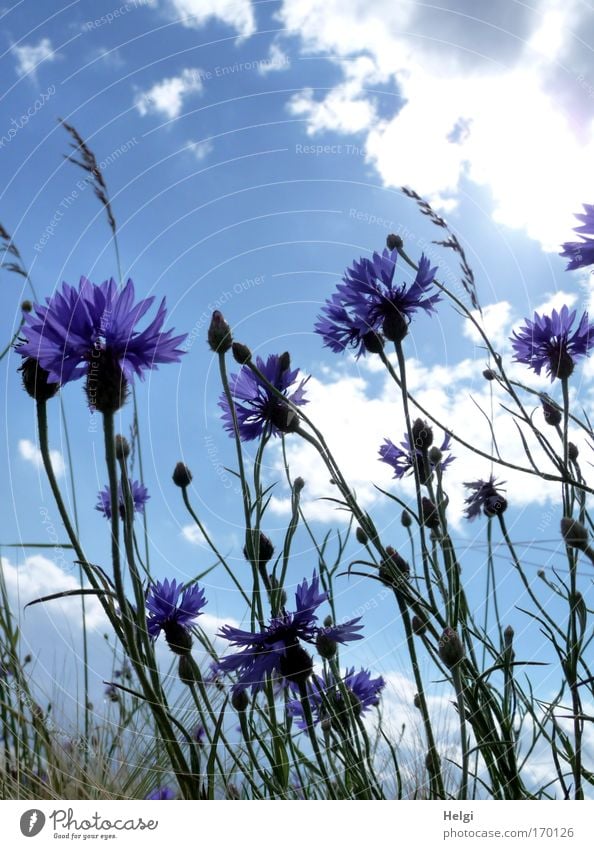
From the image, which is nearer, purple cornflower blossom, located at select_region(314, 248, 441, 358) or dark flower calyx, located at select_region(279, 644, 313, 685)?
dark flower calyx, located at select_region(279, 644, 313, 685)

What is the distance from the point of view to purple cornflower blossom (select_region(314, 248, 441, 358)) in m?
0.75

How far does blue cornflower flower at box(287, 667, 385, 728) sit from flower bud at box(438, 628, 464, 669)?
0.09 m

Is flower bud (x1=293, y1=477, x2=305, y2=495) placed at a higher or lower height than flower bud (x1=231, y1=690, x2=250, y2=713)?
higher

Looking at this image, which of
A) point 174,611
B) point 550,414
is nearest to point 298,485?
point 174,611

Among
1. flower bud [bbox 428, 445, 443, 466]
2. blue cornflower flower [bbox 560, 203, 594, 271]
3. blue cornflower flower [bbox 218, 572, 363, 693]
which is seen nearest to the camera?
blue cornflower flower [bbox 560, 203, 594, 271]

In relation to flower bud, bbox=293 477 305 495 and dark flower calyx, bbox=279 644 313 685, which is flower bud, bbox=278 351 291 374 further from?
dark flower calyx, bbox=279 644 313 685

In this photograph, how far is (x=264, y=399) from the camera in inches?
31.3

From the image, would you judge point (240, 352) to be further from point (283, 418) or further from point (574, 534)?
point (574, 534)

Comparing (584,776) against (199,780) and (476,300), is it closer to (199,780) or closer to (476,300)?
(199,780)

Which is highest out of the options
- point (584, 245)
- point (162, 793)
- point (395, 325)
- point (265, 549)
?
point (395, 325)

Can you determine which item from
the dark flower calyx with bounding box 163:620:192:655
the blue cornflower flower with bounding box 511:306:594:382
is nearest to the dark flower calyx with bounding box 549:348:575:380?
the blue cornflower flower with bounding box 511:306:594:382

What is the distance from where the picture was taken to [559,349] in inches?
30.9

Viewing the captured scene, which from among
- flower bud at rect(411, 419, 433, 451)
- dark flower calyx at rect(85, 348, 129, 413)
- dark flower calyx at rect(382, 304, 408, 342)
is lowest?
dark flower calyx at rect(85, 348, 129, 413)

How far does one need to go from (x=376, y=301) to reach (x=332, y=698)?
42 centimetres
